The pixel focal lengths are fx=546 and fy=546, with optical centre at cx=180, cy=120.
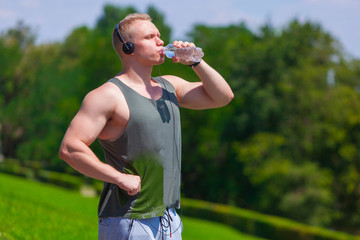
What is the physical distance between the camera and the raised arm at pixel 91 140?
3.19 metres

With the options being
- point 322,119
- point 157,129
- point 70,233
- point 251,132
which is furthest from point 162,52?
point 251,132

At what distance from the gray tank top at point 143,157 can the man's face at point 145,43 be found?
0.24 m

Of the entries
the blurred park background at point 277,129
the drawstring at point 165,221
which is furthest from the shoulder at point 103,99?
the blurred park background at point 277,129

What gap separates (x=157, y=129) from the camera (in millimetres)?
3385

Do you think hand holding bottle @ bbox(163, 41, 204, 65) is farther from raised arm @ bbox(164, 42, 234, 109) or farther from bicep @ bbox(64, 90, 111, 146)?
bicep @ bbox(64, 90, 111, 146)

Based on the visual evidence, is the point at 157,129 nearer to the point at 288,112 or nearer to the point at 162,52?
the point at 162,52

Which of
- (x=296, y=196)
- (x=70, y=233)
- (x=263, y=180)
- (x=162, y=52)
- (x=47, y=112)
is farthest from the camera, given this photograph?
(x=47, y=112)

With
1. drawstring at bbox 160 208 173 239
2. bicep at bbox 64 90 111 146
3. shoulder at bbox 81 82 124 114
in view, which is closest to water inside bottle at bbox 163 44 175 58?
shoulder at bbox 81 82 124 114

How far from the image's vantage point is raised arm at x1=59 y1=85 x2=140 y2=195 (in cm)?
319

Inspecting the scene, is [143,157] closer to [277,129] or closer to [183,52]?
[183,52]

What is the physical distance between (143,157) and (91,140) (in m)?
0.34

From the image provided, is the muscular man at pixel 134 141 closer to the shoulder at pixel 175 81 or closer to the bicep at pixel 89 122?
the bicep at pixel 89 122

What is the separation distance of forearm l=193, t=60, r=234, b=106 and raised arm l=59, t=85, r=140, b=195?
2.22ft

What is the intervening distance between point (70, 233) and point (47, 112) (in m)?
55.0
